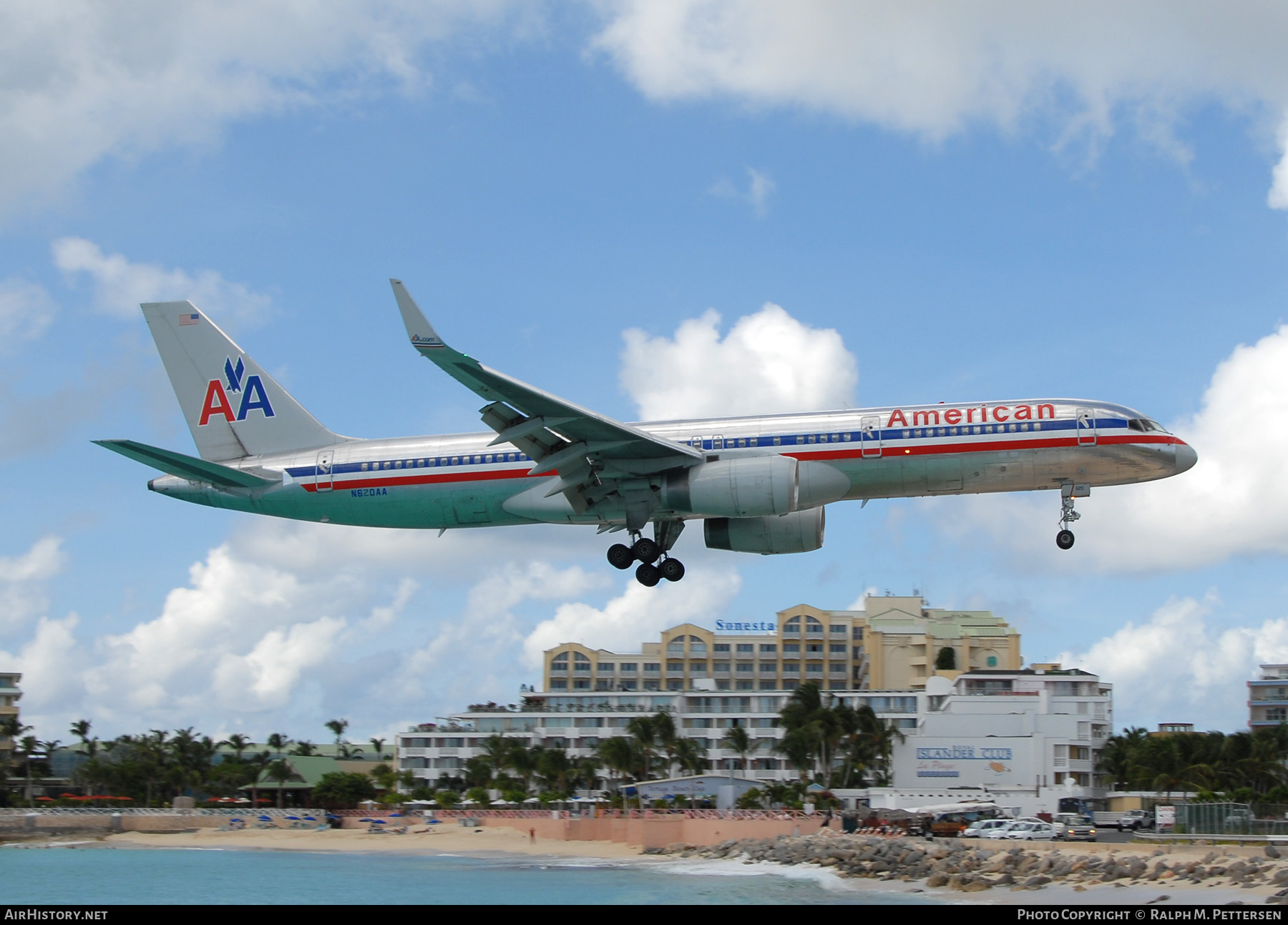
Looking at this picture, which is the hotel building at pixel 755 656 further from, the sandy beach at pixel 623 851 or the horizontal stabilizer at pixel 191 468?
the horizontal stabilizer at pixel 191 468

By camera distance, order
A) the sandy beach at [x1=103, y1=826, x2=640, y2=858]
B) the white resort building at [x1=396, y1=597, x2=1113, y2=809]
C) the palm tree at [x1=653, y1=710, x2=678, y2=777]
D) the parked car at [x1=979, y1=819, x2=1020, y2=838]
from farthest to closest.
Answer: the palm tree at [x1=653, y1=710, x2=678, y2=777]
the sandy beach at [x1=103, y1=826, x2=640, y2=858]
the white resort building at [x1=396, y1=597, x2=1113, y2=809]
the parked car at [x1=979, y1=819, x2=1020, y2=838]

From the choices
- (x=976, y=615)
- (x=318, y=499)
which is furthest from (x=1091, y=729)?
(x=318, y=499)

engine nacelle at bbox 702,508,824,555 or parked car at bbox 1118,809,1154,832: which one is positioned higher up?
engine nacelle at bbox 702,508,824,555

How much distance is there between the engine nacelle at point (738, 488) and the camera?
117 feet

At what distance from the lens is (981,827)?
61.5 metres

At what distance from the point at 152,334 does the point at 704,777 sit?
60683mm

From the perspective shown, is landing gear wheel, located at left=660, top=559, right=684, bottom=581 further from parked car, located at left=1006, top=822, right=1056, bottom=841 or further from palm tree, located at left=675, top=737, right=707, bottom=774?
palm tree, located at left=675, top=737, right=707, bottom=774

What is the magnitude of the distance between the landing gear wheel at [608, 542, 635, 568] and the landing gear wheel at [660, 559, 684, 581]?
99 cm

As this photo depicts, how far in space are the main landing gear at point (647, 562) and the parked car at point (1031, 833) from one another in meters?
29.0

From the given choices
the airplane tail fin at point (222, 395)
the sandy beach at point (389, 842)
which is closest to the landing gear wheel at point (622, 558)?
the airplane tail fin at point (222, 395)

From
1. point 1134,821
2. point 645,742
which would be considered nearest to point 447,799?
point 645,742

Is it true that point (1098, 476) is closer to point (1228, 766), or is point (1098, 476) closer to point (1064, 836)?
point (1064, 836)

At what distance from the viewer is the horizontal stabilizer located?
124 ft

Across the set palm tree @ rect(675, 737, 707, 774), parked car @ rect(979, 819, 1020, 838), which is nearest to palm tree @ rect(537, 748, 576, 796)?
palm tree @ rect(675, 737, 707, 774)
